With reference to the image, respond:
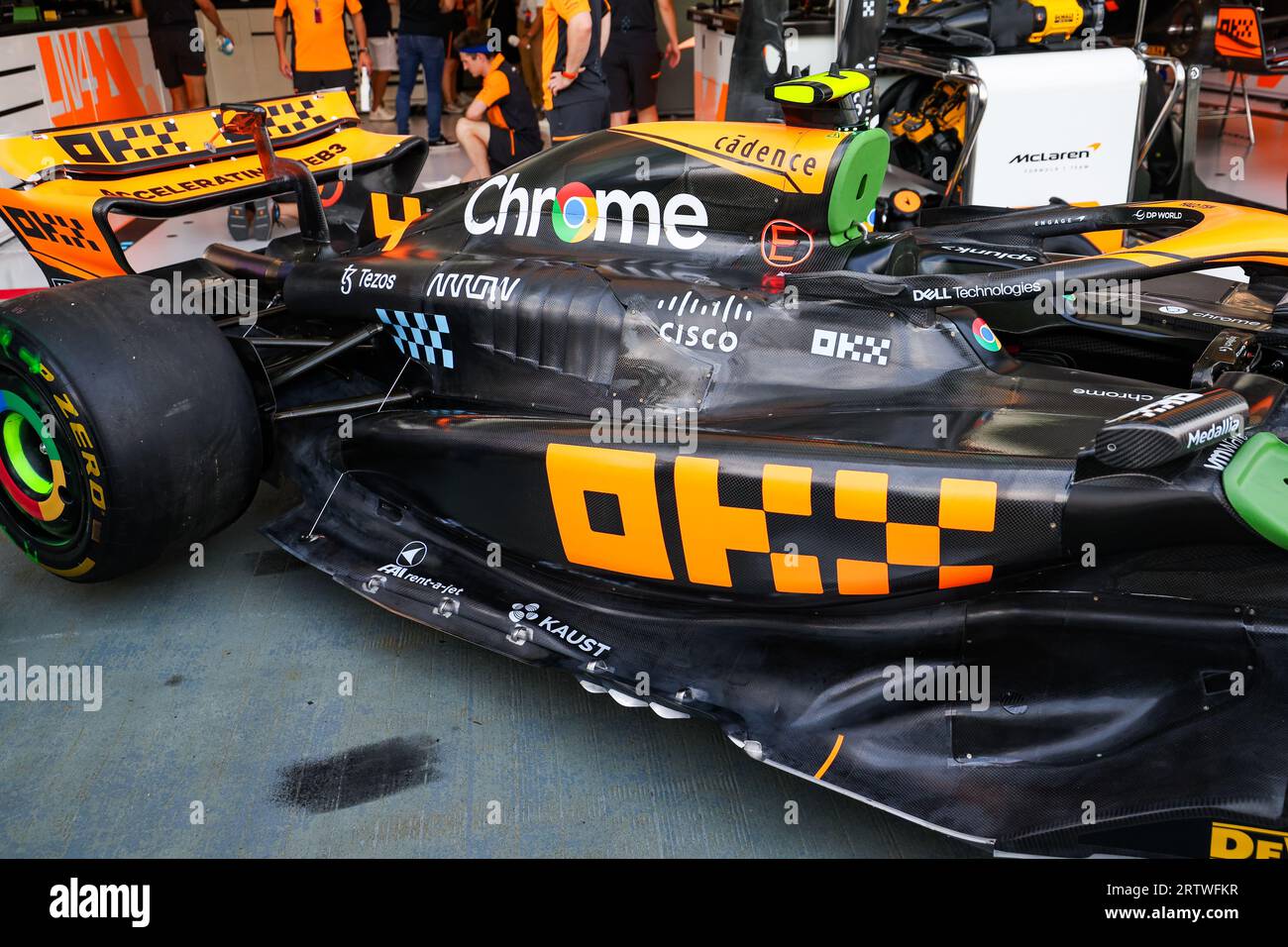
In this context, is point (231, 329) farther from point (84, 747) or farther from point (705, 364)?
point (705, 364)

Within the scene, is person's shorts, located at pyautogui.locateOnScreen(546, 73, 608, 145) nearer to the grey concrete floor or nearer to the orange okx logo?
the grey concrete floor

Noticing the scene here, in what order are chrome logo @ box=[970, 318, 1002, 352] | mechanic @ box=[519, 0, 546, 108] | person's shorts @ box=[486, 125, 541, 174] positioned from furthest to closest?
1. mechanic @ box=[519, 0, 546, 108]
2. person's shorts @ box=[486, 125, 541, 174]
3. chrome logo @ box=[970, 318, 1002, 352]

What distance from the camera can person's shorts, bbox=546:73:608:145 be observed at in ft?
19.9

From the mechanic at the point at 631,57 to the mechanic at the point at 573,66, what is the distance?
7.05 ft

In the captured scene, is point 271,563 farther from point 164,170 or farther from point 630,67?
point 630,67

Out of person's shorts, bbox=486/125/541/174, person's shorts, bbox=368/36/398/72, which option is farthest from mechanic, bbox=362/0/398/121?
person's shorts, bbox=486/125/541/174

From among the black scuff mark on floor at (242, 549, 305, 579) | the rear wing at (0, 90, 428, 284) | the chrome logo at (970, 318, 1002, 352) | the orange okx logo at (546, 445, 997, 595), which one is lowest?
the black scuff mark on floor at (242, 549, 305, 579)

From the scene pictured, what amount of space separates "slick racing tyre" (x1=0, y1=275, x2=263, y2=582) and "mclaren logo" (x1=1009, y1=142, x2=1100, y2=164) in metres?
4.47

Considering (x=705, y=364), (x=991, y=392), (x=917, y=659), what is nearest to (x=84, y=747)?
(x=705, y=364)

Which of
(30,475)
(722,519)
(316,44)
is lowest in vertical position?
(30,475)

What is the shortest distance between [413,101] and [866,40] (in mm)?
8933

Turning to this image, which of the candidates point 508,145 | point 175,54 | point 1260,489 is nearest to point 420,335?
point 1260,489

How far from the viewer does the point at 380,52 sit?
441 inches

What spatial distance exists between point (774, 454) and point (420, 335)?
1239mm
